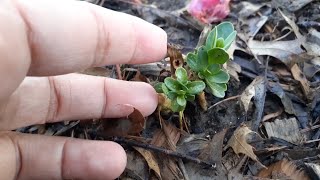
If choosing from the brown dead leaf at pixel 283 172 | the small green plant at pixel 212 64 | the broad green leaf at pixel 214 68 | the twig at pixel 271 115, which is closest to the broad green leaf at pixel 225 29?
the small green plant at pixel 212 64

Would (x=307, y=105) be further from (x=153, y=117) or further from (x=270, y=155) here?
(x=153, y=117)

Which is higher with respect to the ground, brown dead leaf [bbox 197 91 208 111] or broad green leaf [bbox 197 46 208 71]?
broad green leaf [bbox 197 46 208 71]

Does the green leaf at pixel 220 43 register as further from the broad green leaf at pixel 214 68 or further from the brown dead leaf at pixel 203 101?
the brown dead leaf at pixel 203 101

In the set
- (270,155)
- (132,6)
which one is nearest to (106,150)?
(270,155)

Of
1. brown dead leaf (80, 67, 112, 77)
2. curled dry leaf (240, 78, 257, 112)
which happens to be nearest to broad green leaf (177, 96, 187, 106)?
curled dry leaf (240, 78, 257, 112)

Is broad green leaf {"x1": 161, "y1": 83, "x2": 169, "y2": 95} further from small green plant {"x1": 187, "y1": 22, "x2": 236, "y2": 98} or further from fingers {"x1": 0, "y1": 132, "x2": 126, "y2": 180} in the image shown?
fingers {"x1": 0, "y1": 132, "x2": 126, "y2": 180}

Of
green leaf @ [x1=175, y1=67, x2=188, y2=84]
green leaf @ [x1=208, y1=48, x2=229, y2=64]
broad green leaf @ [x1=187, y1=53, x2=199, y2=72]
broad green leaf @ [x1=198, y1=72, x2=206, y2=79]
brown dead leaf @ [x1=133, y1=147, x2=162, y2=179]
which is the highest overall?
green leaf @ [x1=208, y1=48, x2=229, y2=64]

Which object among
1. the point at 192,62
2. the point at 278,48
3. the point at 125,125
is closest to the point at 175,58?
the point at 192,62

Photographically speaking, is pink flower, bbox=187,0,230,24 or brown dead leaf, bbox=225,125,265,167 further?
pink flower, bbox=187,0,230,24
